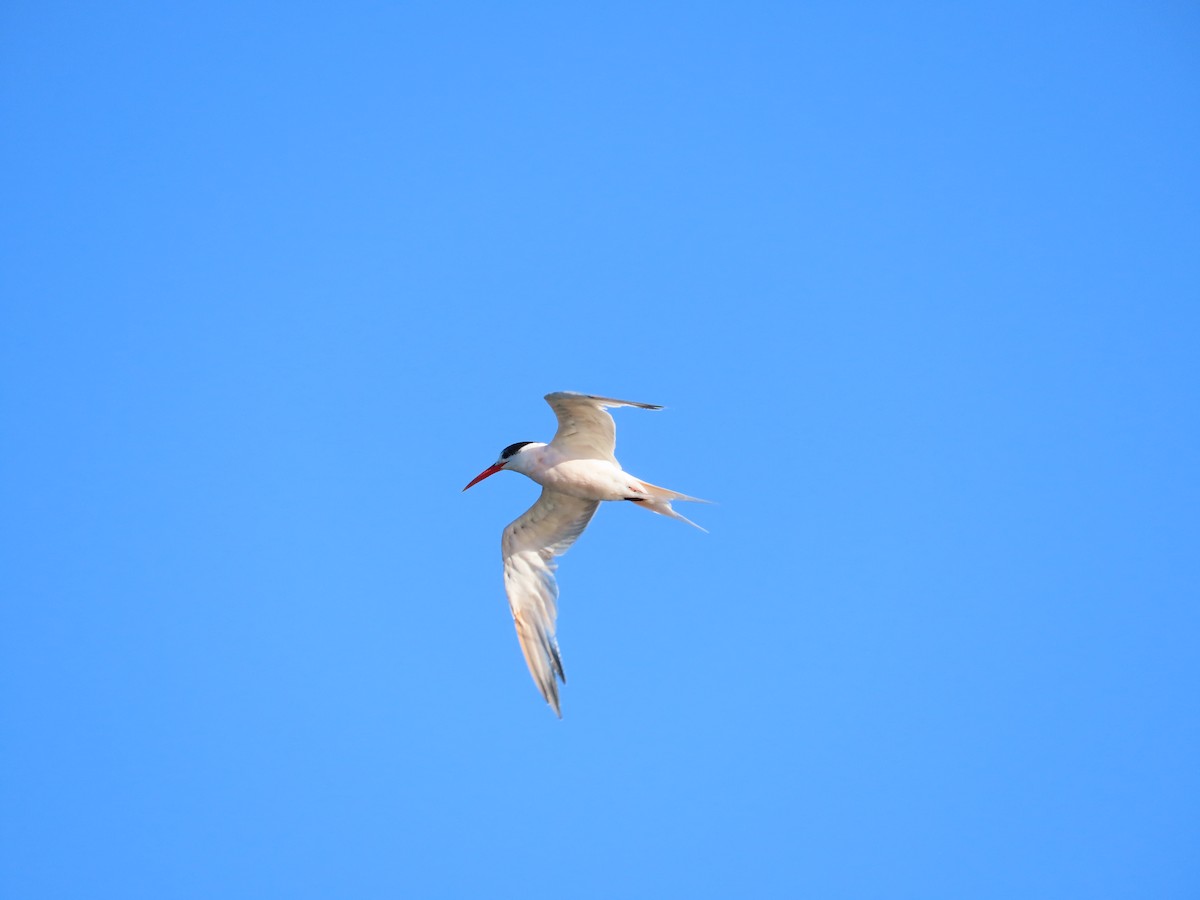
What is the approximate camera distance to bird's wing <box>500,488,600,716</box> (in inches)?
349

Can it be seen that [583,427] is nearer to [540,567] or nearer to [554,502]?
[554,502]

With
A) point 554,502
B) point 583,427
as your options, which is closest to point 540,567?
point 554,502

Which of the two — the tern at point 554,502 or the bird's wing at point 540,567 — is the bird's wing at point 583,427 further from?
the bird's wing at point 540,567

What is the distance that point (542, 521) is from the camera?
30.6ft

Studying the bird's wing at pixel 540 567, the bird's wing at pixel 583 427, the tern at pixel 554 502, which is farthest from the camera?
the bird's wing at pixel 540 567

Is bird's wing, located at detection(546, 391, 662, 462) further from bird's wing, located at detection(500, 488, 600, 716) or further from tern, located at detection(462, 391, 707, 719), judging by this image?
bird's wing, located at detection(500, 488, 600, 716)

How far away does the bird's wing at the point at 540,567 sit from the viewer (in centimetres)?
886

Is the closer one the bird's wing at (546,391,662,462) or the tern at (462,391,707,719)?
the bird's wing at (546,391,662,462)

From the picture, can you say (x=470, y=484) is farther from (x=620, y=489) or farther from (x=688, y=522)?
(x=688, y=522)

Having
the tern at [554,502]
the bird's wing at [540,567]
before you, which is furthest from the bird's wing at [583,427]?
the bird's wing at [540,567]

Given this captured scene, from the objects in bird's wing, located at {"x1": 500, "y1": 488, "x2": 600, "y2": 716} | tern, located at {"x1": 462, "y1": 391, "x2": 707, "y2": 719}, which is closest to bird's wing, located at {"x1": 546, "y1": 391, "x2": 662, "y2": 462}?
tern, located at {"x1": 462, "y1": 391, "x2": 707, "y2": 719}

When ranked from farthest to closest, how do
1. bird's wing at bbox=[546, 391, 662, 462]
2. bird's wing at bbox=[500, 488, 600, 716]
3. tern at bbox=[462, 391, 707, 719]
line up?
bird's wing at bbox=[500, 488, 600, 716], tern at bbox=[462, 391, 707, 719], bird's wing at bbox=[546, 391, 662, 462]

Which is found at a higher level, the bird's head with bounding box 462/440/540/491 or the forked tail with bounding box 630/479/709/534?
the bird's head with bounding box 462/440/540/491

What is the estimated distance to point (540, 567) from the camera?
9.27 meters
